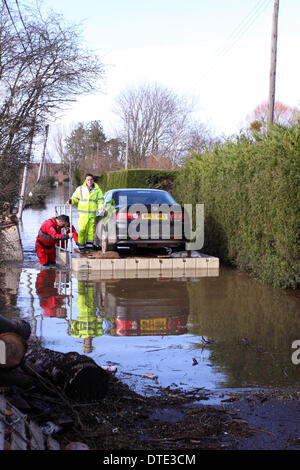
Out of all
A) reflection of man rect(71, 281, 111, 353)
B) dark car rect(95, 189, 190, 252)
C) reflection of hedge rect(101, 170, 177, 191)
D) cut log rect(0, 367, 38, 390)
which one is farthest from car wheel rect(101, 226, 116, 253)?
reflection of hedge rect(101, 170, 177, 191)

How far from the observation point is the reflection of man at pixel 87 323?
21.7ft

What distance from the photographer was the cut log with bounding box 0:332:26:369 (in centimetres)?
411

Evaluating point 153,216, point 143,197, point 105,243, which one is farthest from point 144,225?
point 143,197

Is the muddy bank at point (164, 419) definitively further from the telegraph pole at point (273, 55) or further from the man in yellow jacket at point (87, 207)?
the telegraph pole at point (273, 55)

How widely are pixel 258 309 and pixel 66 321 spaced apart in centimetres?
295

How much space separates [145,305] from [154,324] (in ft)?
3.62

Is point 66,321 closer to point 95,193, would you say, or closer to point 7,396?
point 7,396

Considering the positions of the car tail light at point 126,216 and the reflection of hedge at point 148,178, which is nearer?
the car tail light at point 126,216

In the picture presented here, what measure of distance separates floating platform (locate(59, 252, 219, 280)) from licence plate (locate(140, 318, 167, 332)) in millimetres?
3509

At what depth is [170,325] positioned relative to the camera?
24.0 ft

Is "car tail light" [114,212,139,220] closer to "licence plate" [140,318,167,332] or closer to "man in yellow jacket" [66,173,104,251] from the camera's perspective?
"man in yellow jacket" [66,173,104,251]

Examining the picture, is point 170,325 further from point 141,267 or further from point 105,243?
point 105,243

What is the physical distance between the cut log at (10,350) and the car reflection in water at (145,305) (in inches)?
107

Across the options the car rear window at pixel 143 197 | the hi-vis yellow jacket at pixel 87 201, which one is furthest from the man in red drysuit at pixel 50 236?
the car rear window at pixel 143 197
